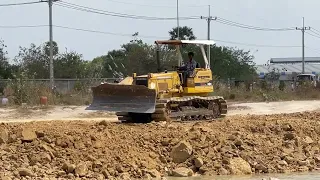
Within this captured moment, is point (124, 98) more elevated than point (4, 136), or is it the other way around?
point (124, 98)

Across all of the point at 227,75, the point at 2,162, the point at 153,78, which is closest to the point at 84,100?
the point at 153,78

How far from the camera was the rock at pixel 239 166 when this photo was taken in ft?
52.6

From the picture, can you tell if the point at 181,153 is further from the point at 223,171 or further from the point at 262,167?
the point at 262,167

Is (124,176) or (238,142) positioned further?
(238,142)

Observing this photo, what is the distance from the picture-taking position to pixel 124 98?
20.5 m

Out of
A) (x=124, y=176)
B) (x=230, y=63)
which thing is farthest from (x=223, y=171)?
(x=230, y=63)

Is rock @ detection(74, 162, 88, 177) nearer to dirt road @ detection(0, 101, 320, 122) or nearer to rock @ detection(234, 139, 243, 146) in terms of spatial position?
rock @ detection(234, 139, 243, 146)

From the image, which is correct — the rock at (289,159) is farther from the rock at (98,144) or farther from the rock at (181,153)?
the rock at (98,144)

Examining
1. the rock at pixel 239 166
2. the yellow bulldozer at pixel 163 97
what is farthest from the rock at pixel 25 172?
the yellow bulldozer at pixel 163 97

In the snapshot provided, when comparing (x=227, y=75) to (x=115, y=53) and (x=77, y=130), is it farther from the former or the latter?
(x=77, y=130)

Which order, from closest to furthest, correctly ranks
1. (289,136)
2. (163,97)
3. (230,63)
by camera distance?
(289,136)
(163,97)
(230,63)

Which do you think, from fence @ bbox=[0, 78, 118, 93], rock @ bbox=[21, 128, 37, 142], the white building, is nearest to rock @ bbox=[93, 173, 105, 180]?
rock @ bbox=[21, 128, 37, 142]

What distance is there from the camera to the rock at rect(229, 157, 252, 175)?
16.0 meters

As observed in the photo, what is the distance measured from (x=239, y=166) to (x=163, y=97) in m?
5.54
